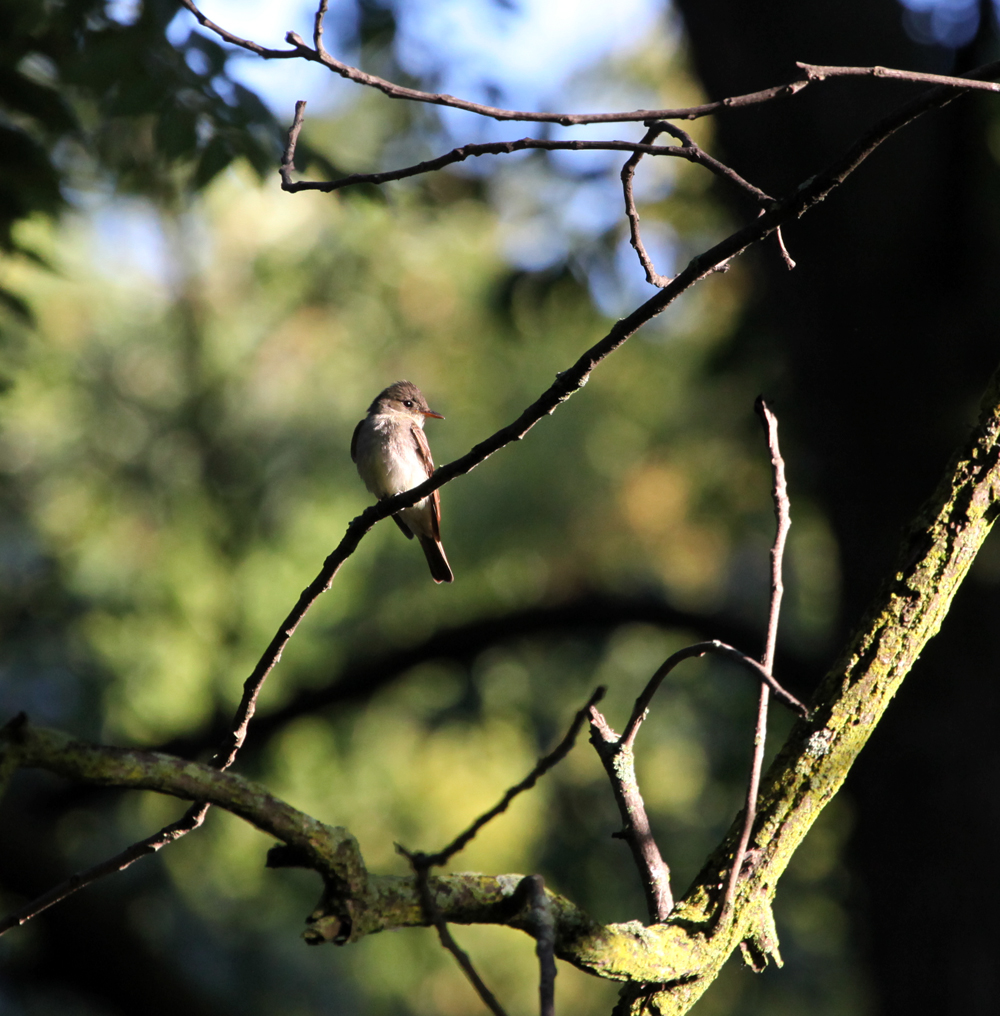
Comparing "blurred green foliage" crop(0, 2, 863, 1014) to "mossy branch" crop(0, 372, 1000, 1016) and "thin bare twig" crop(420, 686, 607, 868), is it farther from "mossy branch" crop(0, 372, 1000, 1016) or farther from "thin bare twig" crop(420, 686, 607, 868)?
"thin bare twig" crop(420, 686, 607, 868)

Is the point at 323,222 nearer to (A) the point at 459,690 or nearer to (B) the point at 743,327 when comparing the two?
(A) the point at 459,690

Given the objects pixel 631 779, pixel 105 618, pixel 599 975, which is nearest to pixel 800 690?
pixel 631 779

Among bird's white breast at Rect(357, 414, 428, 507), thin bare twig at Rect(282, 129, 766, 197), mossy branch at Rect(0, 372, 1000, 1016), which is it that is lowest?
mossy branch at Rect(0, 372, 1000, 1016)

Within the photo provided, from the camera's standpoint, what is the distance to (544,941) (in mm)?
1473

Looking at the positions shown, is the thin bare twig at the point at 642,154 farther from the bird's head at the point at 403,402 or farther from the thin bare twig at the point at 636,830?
the bird's head at the point at 403,402

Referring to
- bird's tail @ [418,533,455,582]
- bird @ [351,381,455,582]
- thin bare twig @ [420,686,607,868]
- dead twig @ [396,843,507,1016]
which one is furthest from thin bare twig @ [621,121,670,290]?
bird's tail @ [418,533,455,582]

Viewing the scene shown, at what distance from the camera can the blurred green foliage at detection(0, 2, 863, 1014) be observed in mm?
7699

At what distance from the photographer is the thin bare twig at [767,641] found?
184 centimetres

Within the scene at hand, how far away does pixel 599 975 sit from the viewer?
5.68 ft

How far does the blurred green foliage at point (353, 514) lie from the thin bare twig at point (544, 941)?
3.34 metres

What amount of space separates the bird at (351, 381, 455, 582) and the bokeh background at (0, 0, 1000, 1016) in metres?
1.11

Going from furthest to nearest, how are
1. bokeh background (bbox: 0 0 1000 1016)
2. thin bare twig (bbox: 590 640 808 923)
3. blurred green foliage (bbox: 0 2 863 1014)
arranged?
blurred green foliage (bbox: 0 2 863 1014) → bokeh background (bbox: 0 0 1000 1016) → thin bare twig (bbox: 590 640 808 923)

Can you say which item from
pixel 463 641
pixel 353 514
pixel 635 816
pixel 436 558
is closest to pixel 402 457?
pixel 436 558

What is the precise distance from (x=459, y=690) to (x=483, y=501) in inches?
172
